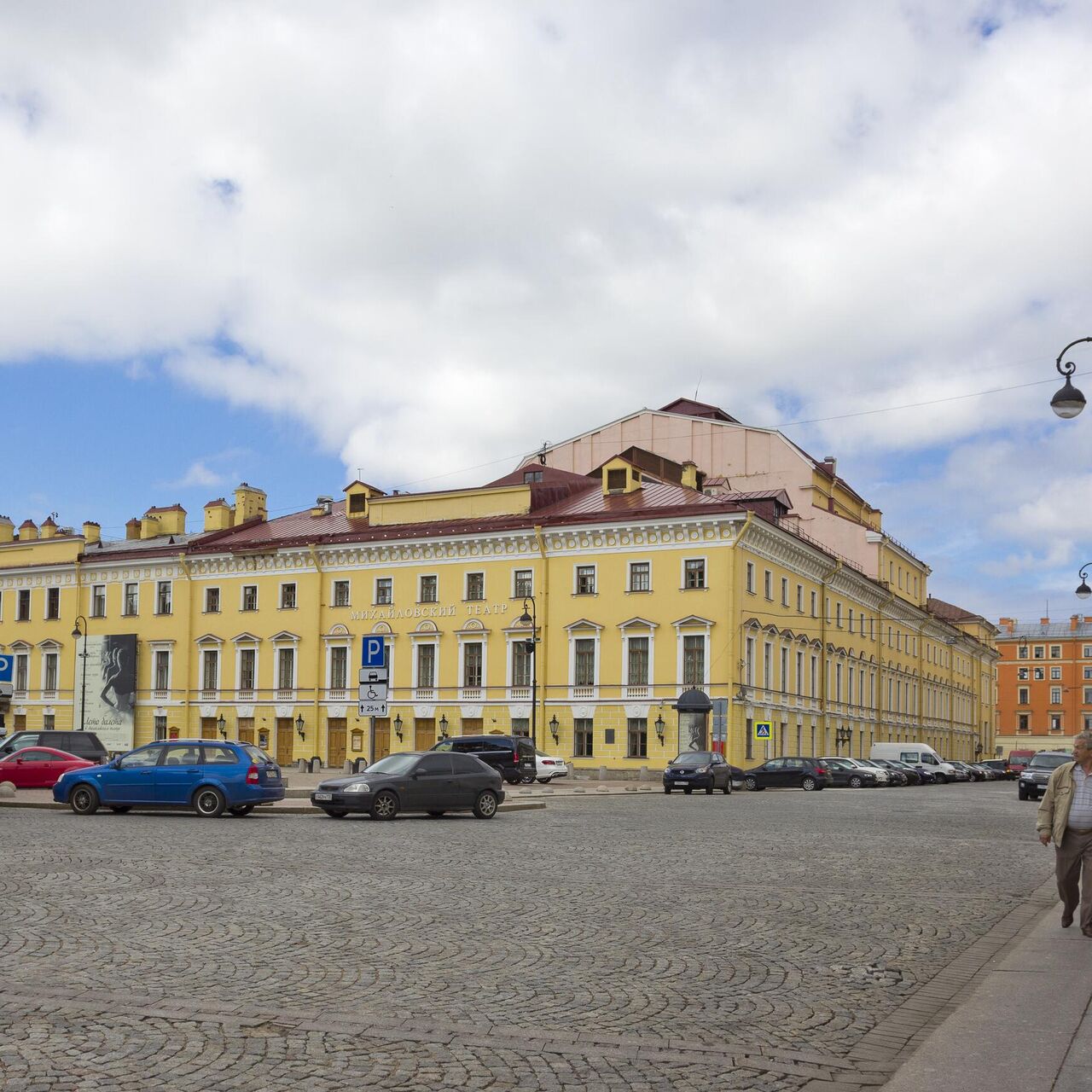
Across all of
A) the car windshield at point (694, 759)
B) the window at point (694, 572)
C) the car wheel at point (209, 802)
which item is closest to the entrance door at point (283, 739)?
the window at point (694, 572)

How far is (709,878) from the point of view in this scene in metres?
14.9

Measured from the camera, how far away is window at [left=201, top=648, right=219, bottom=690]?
67.0m

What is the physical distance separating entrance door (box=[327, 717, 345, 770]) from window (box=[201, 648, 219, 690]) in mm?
7679

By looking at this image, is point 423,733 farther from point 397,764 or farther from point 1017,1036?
point 1017,1036

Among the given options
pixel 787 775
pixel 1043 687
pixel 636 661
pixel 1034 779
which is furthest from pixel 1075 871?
pixel 1043 687

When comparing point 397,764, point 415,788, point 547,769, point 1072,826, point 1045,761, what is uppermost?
point 1072,826

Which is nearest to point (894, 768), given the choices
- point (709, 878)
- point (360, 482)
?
point (360, 482)

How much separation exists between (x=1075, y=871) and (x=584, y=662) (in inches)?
1813

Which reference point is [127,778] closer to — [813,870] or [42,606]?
[813,870]

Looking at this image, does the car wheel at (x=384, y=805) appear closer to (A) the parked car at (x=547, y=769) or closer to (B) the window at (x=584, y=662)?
(A) the parked car at (x=547, y=769)

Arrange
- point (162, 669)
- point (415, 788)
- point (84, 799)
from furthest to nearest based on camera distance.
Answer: point (162, 669) < point (415, 788) < point (84, 799)

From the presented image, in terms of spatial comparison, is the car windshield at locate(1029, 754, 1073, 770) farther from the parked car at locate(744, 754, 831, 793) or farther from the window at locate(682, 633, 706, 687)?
the window at locate(682, 633, 706, 687)

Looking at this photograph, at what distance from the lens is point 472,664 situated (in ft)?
197

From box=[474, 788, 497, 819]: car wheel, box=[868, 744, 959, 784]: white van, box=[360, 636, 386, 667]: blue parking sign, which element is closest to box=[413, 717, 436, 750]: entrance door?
box=[868, 744, 959, 784]: white van
